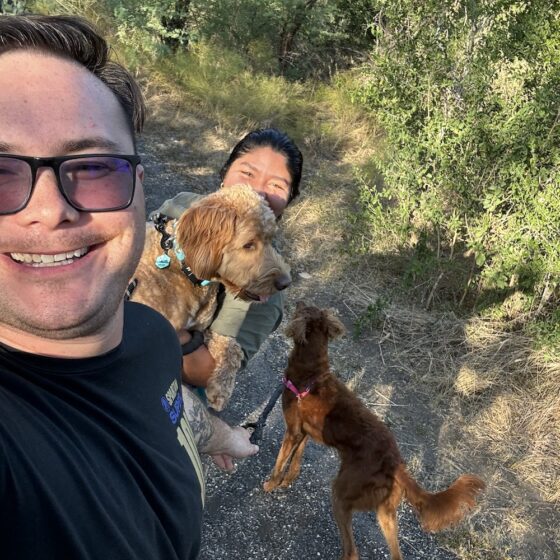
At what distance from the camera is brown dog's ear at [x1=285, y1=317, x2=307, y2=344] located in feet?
11.2

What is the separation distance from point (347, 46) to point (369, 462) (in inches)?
433

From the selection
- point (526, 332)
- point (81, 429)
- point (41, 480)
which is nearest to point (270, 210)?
point (81, 429)

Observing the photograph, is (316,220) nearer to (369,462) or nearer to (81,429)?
(369,462)

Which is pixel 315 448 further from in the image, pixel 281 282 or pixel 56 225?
pixel 56 225

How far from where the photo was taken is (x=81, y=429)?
101 centimetres

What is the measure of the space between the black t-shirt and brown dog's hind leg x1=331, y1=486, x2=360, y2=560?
6.33 feet

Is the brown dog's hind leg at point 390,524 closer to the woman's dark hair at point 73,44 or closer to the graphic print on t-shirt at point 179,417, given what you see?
the graphic print on t-shirt at point 179,417

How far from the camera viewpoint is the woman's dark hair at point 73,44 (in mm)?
→ 1152

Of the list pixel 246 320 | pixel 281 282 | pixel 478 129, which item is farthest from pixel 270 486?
pixel 478 129

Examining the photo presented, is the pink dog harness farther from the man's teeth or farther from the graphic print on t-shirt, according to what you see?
the man's teeth

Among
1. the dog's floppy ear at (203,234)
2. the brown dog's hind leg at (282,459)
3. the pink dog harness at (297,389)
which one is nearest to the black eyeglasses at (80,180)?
the dog's floppy ear at (203,234)

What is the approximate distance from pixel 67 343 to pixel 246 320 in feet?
5.32

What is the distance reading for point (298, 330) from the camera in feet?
11.2

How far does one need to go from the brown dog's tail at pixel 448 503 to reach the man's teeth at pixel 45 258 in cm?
249
